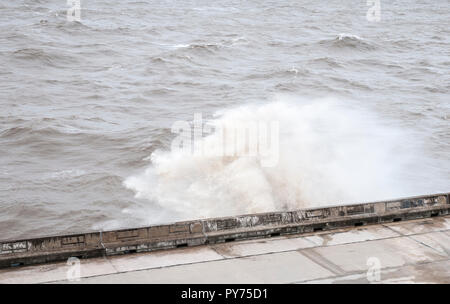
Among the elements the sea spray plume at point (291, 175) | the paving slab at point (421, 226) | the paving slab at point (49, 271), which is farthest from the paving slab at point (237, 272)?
the sea spray plume at point (291, 175)

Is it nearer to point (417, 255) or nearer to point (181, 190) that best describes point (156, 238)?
point (417, 255)

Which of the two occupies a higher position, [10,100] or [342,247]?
[10,100]

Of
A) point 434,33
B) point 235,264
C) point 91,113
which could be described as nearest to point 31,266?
point 235,264

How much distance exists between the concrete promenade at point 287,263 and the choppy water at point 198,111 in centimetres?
665

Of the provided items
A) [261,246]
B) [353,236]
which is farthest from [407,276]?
[261,246]

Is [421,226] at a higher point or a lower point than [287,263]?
higher

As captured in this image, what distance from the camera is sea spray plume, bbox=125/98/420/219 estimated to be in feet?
61.3

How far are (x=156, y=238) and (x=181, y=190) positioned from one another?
9083 mm

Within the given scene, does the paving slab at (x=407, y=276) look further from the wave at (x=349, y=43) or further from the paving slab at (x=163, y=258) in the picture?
the wave at (x=349, y=43)

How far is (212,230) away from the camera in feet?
35.9

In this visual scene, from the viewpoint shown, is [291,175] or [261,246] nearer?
[261,246]

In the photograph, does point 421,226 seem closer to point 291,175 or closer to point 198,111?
point 291,175

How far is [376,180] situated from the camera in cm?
2077

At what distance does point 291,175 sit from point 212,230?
965 centimetres
